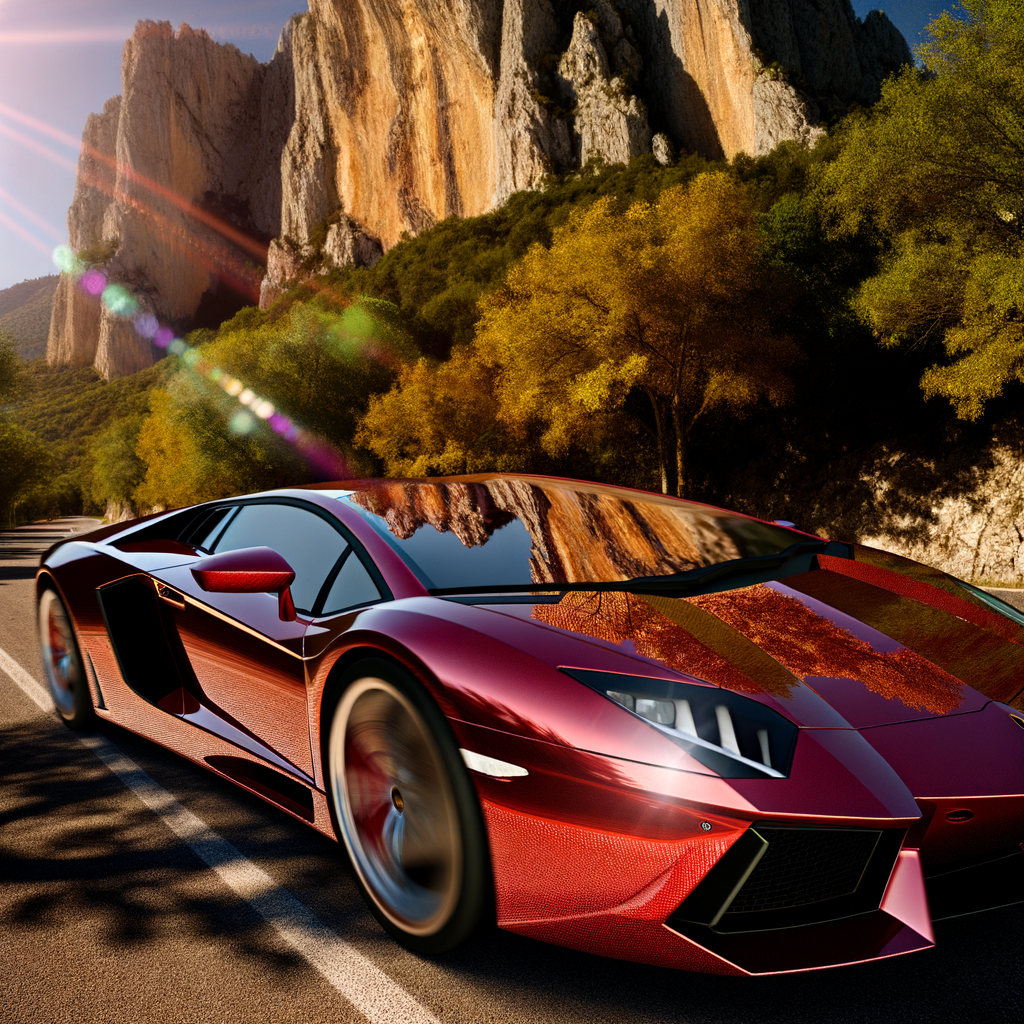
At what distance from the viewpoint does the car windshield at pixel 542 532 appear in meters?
2.27

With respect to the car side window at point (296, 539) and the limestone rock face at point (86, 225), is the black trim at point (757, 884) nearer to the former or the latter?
the car side window at point (296, 539)

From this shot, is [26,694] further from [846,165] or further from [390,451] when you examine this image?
Answer: [390,451]

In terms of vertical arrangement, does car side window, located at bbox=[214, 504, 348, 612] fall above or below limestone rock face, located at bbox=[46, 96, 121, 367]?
below

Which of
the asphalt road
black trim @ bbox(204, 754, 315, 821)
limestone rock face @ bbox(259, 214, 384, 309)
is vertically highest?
limestone rock face @ bbox(259, 214, 384, 309)

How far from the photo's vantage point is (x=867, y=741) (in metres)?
1.59

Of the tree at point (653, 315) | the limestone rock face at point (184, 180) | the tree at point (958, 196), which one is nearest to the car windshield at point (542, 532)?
the tree at point (958, 196)

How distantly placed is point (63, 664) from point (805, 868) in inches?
145

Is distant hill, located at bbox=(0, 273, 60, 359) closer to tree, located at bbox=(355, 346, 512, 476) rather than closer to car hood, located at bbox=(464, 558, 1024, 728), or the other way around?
tree, located at bbox=(355, 346, 512, 476)

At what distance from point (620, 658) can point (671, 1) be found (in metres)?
71.2

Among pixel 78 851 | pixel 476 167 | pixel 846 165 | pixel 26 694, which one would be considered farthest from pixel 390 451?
pixel 476 167

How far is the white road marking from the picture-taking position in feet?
5.60

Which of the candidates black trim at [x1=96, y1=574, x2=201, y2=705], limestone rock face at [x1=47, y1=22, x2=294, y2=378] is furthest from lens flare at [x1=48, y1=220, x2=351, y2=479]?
limestone rock face at [x1=47, y1=22, x2=294, y2=378]

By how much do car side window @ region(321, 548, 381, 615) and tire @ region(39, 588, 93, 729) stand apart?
2056 mm

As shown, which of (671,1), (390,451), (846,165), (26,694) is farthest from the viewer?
(671,1)
